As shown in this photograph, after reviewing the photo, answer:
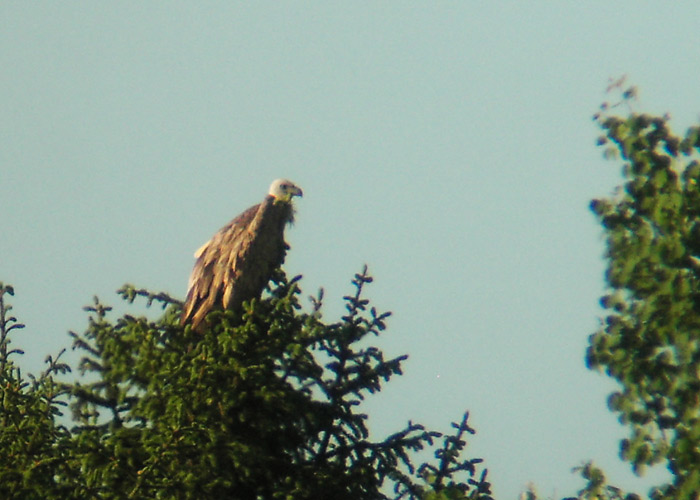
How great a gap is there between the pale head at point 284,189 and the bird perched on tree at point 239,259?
0.04 m

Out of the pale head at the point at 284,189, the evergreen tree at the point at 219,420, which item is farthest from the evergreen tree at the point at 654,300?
the pale head at the point at 284,189

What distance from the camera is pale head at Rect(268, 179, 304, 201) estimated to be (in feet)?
48.9

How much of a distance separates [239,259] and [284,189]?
217 cm

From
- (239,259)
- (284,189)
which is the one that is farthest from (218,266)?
(284,189)

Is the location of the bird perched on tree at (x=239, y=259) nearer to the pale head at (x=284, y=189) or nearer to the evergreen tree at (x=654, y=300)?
the pale head at (x=284, y=189)

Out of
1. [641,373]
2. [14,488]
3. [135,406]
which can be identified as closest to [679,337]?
[641,373]

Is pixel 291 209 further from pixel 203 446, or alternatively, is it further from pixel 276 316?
pixel 203 446

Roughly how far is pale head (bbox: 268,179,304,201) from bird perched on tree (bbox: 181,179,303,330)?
0.04 m

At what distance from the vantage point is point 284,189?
15.1m

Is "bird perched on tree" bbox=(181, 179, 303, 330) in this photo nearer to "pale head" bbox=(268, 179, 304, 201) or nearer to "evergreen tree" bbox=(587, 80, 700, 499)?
"pale head" bbox=(268, 179, 304, 201)

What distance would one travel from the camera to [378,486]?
11102 millimetres

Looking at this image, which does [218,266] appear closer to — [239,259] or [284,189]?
[239,259]

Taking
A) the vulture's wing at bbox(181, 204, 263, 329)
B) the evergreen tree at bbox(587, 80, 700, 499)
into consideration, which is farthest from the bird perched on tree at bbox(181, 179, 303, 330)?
the evergreen tree at bbox(587, 80, 700, 499)

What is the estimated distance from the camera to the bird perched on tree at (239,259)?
41.5ft
